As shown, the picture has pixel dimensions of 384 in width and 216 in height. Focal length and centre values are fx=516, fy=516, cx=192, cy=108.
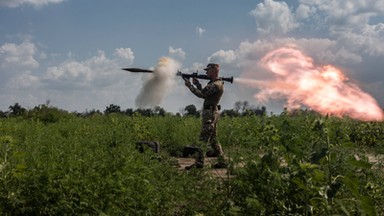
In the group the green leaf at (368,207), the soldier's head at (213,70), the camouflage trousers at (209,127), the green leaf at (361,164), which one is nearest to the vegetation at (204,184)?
the green leaf at (361,164)

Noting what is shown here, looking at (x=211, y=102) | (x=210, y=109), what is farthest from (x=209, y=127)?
(x=211, y=102)

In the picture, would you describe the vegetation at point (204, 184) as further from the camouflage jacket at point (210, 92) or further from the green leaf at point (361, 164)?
the camouflage jacket at point (210, 92)

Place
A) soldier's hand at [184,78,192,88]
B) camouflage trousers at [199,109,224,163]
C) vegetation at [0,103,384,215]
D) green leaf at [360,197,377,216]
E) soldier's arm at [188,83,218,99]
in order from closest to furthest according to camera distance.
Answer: green leaf at [360,197,377,216], vegetation at [0,103,384,215], soldier's arm at [188,83,218,99], camouflage trousers at [199,109,224,163], soldier's hand at [184,78,192,88]

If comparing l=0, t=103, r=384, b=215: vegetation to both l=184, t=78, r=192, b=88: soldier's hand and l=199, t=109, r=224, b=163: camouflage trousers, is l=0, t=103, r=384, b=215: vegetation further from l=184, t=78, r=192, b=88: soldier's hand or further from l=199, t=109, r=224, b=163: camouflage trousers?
l=184, t=78, r=192, b=88: soldier's hand

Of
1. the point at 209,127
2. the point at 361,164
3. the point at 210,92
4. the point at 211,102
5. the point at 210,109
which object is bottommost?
the point at 361,164

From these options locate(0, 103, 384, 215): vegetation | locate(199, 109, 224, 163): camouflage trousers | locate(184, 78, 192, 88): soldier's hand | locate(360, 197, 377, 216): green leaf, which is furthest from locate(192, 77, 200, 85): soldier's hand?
locate(360, 197, 377, 216): green leaf

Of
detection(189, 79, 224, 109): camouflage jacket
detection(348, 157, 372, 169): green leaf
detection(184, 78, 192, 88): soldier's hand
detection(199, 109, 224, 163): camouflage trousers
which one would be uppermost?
detection(184, 78, 192, 88): soldier's hand

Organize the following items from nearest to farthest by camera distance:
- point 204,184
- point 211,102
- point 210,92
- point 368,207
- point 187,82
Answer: point 368,207 < point 204,184 < point 210,92 < point 211,102 < point 187,82

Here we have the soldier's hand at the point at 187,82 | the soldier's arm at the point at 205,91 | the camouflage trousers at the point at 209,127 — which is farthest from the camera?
the soldier's hand at the point at 187,82

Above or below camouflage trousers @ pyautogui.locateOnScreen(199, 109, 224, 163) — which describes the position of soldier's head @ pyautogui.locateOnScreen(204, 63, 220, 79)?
above

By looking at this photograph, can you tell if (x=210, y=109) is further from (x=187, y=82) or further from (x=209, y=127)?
(x=187, y=82)

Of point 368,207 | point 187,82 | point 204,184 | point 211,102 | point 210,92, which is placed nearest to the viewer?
point 368,207

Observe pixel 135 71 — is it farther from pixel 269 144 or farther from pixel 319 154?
pixel 319 154

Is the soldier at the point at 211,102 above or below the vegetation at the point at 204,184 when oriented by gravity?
above
